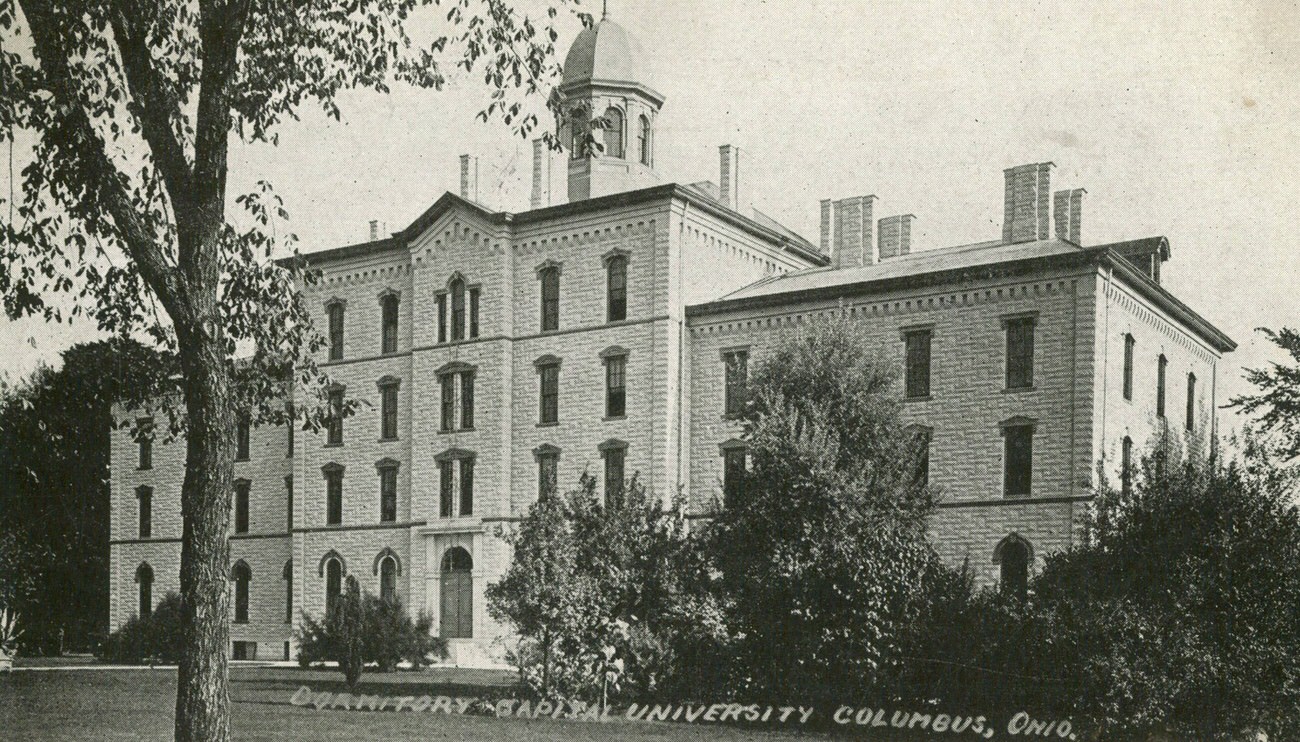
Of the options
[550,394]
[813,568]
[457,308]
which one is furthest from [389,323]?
[813,568]

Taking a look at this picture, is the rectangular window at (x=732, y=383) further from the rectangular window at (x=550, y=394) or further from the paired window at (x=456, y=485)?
the paired window at (x=456, y=485)

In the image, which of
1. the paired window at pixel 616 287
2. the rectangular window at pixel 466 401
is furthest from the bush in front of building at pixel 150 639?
the paired window at pixel 616 287

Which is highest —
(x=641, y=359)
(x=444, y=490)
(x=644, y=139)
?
(x=644, y=139)

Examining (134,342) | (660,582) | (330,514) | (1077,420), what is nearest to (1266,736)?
(660,582)

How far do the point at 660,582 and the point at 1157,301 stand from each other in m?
19.1

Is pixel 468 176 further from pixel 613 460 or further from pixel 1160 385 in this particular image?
pixel 1160 385

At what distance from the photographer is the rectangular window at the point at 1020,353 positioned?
33.3m

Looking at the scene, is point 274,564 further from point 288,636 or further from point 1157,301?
point 1157,301

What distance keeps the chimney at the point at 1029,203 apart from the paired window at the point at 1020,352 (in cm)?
453

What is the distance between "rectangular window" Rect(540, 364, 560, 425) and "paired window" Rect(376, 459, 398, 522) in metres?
6.36

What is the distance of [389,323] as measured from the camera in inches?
1742

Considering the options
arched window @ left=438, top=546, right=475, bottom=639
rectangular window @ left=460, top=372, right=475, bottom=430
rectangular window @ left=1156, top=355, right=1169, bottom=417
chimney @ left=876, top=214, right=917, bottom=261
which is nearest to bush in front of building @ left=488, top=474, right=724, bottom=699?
arched window @ left=438, top=546, right=475, bottom=639

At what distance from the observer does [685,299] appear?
38.5 meters

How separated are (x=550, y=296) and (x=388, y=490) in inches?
356
